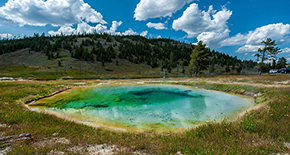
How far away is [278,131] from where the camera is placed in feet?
20.4

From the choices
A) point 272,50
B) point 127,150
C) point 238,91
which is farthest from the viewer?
point 272,50

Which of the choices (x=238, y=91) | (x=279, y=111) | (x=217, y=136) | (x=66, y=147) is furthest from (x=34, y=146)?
(x=238, y=91)

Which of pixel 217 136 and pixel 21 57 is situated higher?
pixel 21 57

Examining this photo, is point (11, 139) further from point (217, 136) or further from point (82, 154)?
point (217, 136)

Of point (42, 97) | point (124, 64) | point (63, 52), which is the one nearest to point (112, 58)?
point (124, 64)

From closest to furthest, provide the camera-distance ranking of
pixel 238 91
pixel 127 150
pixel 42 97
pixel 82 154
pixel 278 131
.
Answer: pixel 82 154 < pixel 127 150 < pixel 278 131 < pixel 42 97 < pixel 238 91

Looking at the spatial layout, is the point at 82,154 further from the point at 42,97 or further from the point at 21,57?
the point at 21,57

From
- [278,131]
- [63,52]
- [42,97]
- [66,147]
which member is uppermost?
[63,52]

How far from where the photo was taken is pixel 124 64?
127875 mm

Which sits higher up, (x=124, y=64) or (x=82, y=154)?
(x=124, y=64)

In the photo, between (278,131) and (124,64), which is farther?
(124,64)

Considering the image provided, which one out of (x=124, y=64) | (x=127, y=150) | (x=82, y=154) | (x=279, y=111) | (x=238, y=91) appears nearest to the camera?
(x=82, y=154)

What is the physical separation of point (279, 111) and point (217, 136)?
631cm

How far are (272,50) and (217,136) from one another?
61410 mm
